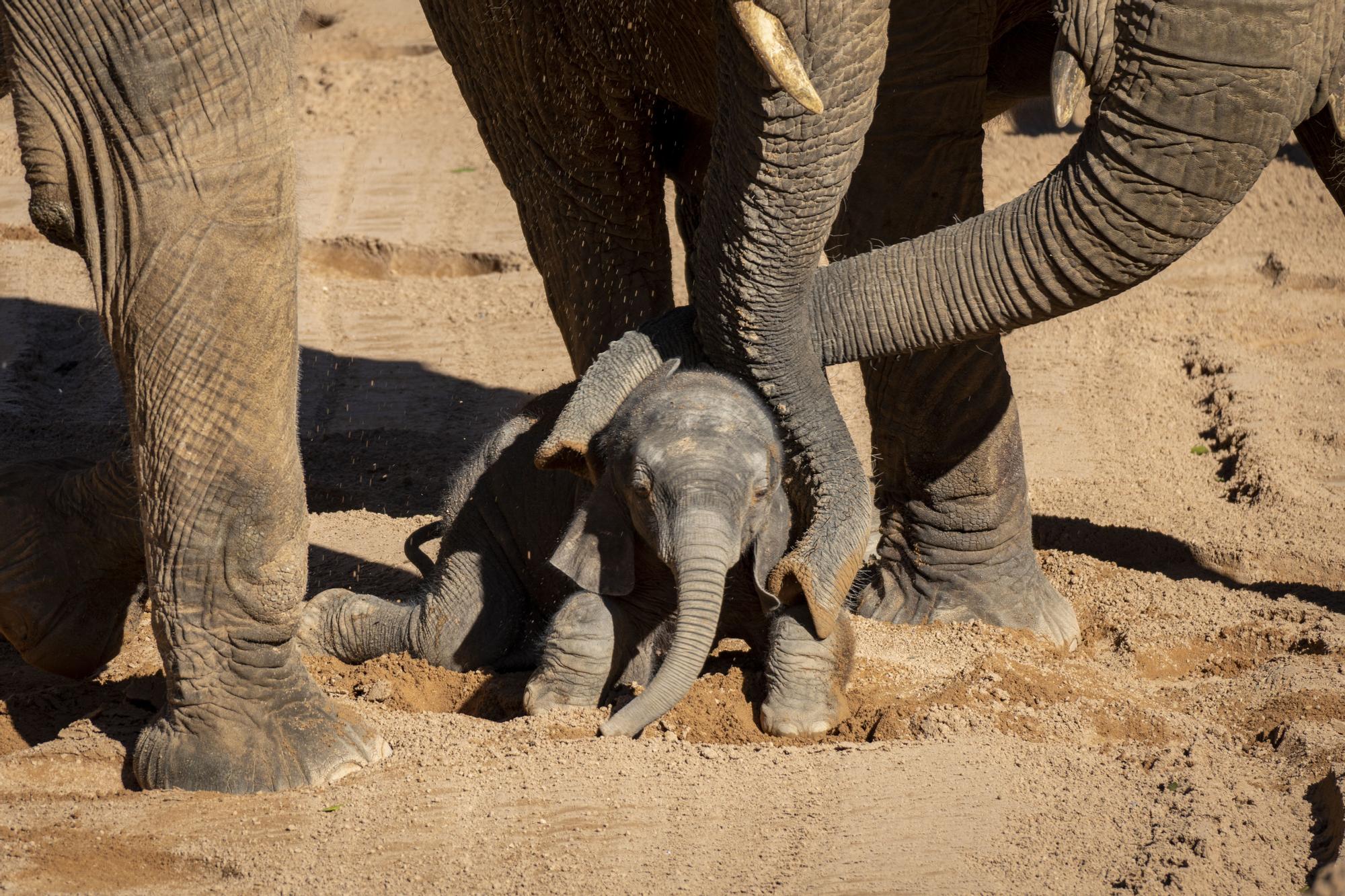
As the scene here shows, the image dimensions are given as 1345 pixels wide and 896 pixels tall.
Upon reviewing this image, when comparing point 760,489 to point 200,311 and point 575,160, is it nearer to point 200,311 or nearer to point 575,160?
point 200,311

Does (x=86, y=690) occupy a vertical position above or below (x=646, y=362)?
below

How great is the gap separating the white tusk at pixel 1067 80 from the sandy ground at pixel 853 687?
1.40 m

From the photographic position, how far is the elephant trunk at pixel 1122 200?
3.09 m

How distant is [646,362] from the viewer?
12.4ft

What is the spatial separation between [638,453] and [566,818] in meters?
0.86

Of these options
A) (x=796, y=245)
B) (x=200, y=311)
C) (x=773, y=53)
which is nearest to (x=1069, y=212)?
(x=796, y=245)

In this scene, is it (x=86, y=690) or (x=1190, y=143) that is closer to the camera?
(x=1190, y=143)

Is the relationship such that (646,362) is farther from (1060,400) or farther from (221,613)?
(1060,400)

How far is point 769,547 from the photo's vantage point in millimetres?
3732

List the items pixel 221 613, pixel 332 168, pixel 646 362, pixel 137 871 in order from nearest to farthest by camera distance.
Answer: pixel 137 871 < pixel 221 613 < pixel 646 362 < pixel 332 168

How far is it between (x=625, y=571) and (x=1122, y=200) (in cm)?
144

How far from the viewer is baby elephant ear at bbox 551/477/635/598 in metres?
3.74

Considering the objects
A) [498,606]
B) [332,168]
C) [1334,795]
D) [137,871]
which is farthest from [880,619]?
[332,168]

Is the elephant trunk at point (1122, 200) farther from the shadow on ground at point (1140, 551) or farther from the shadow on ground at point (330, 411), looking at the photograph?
the shadow on ground at point (330, 411)
